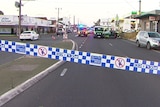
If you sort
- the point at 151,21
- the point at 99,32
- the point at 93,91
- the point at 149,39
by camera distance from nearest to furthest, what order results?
the point at 93,91, the point at 149,39, the point at 151,21, the point at 99,32

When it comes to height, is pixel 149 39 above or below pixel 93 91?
above

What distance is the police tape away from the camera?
30.3ft

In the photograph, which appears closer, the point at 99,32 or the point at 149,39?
the point at 149,39

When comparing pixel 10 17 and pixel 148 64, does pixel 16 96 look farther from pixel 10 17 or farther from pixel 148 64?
pixel 10 17

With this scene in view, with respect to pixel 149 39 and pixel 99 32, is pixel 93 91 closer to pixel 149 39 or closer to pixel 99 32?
pixel 149 39

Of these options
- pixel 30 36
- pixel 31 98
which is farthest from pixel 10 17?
pixel 31 98

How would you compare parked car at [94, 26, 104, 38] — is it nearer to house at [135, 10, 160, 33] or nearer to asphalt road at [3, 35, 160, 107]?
house at [135, 10, 160, 33]

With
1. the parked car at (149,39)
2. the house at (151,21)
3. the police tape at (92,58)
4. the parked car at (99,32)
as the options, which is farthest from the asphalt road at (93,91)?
the parked car at (99,32)

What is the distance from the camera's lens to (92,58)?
963cm

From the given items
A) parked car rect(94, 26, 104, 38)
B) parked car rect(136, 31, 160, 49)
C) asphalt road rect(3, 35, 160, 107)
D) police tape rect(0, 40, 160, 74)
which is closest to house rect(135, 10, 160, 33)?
parked car rect(94, 26, 104, 38)

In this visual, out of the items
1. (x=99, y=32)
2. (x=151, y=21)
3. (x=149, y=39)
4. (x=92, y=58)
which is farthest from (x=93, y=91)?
(x=99, y=32)

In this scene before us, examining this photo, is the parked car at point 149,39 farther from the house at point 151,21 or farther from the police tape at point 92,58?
the house at point 151,21

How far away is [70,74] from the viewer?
12273 mm

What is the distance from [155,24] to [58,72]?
43.8m
